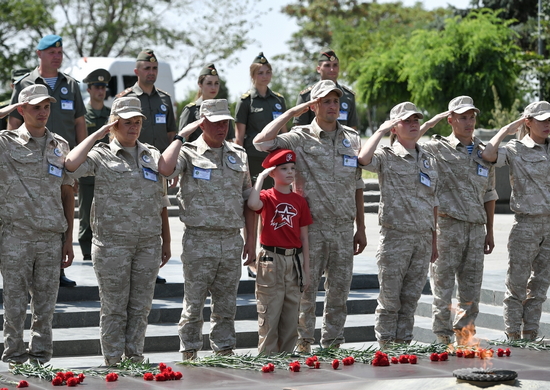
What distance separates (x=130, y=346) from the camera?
22.5ft

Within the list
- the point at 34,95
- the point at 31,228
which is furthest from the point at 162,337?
the point at 34,95

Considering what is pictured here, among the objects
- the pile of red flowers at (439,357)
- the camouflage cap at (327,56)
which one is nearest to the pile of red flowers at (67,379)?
the pile of red flowers at (439,357)

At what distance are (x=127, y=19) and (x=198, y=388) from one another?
2953cm

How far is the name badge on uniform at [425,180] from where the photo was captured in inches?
301

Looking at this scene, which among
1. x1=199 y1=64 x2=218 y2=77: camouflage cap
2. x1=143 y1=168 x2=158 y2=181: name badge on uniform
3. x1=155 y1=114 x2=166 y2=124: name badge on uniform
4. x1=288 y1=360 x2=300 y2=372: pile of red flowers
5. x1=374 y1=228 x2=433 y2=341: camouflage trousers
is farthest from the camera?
x1=199 y1=64 x2=218 y2=77: camouflage cap

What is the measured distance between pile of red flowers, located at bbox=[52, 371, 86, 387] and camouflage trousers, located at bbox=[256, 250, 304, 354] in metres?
1.63

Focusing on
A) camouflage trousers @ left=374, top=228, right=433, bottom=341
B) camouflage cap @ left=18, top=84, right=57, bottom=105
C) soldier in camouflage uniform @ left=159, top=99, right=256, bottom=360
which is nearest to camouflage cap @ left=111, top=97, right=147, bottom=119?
soldier in camouflage uniform @ left=159, top=99, right=256, bottom=360

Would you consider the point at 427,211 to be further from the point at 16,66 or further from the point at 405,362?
the point at 16,66

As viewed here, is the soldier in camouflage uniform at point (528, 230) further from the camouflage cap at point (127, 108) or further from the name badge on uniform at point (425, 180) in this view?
the camouflage cap at point (127, 108)

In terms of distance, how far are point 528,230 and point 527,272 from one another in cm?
35

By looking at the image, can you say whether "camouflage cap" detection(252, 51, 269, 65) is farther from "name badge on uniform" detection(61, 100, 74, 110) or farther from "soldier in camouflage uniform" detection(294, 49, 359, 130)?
"name badge on uniform" detection(61, 100, 74, 110)

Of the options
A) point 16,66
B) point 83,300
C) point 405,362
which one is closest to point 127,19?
point 16,66

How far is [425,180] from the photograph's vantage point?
7.66 metres

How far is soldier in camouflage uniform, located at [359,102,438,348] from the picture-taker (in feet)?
24.8
